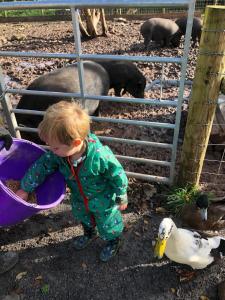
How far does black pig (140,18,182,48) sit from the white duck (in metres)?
7.49

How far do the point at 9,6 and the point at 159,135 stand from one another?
2.48 metres

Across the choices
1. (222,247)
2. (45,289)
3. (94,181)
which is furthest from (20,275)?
(222,247)

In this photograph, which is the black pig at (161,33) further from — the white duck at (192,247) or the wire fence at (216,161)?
the white duck at (192,247)

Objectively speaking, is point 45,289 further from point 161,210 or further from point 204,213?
point 204,213

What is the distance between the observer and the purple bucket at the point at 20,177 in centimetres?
231

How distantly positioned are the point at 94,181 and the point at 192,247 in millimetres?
931

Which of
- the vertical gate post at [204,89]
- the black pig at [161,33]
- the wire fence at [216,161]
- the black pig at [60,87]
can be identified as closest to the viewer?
the vertical gate post at [204,89]

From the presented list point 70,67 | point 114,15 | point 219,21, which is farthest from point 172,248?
point 114,15

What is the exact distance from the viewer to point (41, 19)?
1264cm

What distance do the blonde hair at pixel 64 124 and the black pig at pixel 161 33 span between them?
770cm

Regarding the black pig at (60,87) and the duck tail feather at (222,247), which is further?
the black pig at (60,87)

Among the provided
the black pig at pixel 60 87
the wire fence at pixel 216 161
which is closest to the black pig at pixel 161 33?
the black pig at pixel 60 87

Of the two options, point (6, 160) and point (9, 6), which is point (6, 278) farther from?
point (9, 6)

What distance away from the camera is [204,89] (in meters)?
2.73
